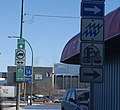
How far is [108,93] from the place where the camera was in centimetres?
1555

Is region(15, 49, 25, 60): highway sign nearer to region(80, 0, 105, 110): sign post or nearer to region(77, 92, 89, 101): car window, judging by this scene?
region(77, 92, 89, 101): car window

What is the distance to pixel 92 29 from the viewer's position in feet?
28.8

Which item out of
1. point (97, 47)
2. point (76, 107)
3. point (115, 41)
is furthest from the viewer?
point (76, 107)

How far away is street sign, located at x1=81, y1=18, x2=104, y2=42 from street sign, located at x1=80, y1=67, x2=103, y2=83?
0.62 m

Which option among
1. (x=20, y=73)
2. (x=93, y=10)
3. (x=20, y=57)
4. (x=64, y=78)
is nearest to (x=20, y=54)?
(x=20, y=57)

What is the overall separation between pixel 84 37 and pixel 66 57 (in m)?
10.0

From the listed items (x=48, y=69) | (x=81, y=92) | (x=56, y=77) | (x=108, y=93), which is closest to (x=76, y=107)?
(x=81, y=92)

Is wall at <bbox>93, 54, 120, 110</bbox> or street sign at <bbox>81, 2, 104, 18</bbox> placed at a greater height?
street sign at <bbox>81, 2, 104, 18</bbox>

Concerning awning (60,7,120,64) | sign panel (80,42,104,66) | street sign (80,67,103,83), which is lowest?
street sign (80,67,103,83)

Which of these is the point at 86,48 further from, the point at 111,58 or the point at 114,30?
the point at 111,58

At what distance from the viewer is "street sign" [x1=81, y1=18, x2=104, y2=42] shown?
879 cm

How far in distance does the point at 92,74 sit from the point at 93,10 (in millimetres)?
1334

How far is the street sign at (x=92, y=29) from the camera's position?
8.79m

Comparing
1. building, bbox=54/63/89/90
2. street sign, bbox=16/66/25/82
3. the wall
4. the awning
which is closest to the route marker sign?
street sign, bbox=16/66/25/82
